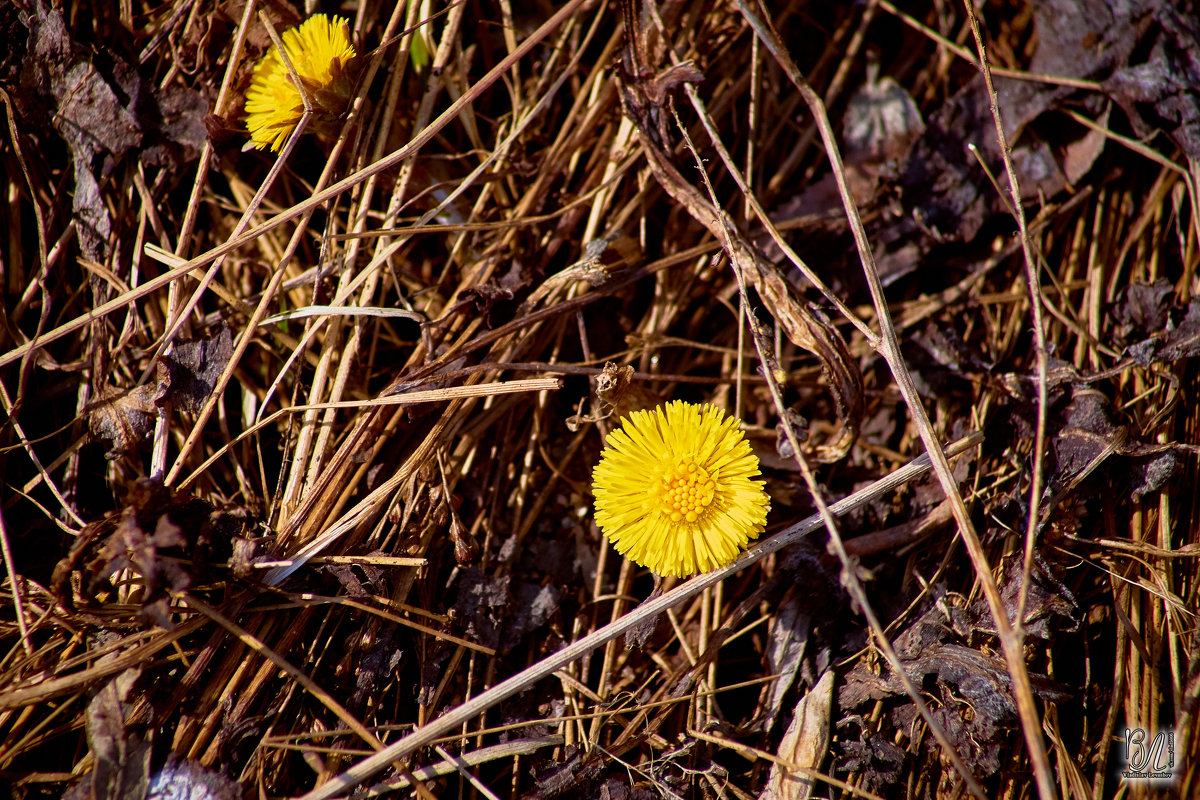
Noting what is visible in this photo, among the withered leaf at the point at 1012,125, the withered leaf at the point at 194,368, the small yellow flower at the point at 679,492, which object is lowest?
the small yellow flower at the point at 679,492

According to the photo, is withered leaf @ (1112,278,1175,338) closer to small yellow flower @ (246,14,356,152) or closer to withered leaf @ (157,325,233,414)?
small yellow flower @ (246,14,356,152)

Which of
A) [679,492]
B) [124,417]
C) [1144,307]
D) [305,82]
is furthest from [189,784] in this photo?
[1144,307]

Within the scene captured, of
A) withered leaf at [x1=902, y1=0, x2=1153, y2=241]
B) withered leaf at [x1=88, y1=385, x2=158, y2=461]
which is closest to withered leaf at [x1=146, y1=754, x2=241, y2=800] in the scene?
withered leaf at [x1=88, y1=385, x2=158, y2=461]

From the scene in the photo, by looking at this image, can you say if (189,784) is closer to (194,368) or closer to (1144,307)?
(194,368)

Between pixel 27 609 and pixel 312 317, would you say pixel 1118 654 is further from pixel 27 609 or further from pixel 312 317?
pixel 27 609

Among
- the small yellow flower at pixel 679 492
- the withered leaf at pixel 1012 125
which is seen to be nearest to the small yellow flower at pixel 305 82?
the small yellow flower at pixel 679 492

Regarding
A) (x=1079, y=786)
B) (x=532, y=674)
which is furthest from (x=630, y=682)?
(x=1079, y=786)

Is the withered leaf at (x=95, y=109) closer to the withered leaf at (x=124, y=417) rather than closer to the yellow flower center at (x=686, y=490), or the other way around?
the withered leaf at (x=124, y=417)

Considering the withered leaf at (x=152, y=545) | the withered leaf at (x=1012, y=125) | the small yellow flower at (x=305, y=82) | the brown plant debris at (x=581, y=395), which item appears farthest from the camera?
the withered leaf at (x=1012, y=125)
